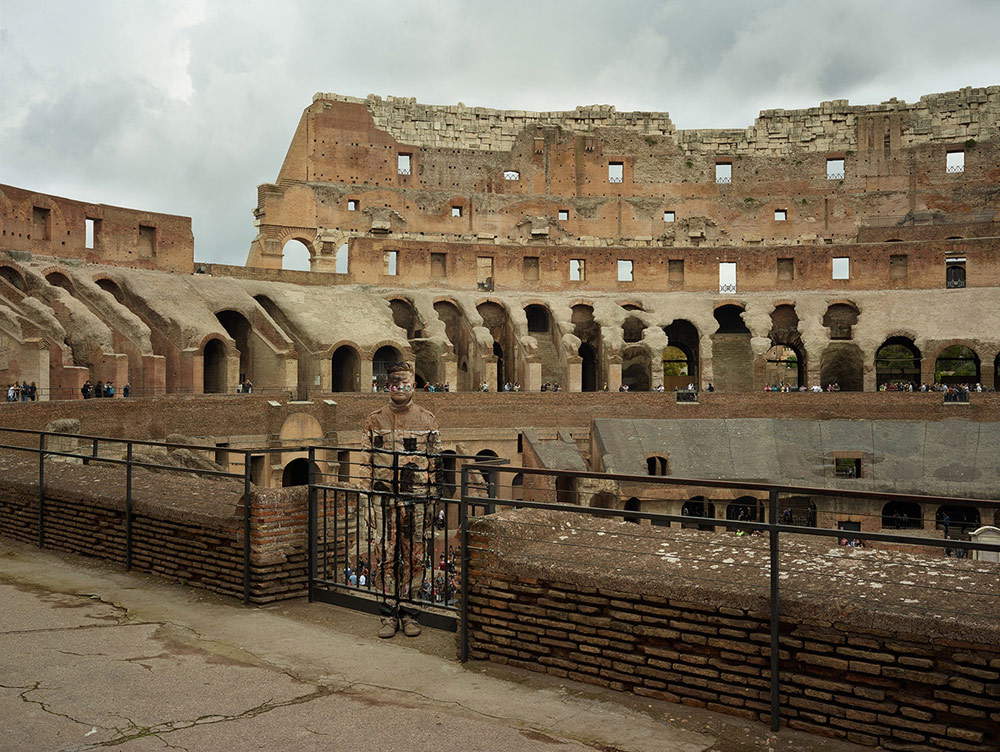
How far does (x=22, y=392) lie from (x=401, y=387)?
16.1 meters

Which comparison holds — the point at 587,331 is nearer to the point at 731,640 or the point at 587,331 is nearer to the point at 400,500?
the point at 400,500

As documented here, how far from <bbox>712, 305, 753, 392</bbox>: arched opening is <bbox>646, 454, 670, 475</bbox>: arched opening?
9931mm

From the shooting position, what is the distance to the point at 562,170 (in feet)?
141

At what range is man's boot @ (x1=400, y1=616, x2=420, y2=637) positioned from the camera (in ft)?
20.0

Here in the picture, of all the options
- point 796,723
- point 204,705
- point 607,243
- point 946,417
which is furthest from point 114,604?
point 607,243

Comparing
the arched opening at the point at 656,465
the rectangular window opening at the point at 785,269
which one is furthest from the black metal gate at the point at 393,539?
the rectangular window opening at the point at 785,269

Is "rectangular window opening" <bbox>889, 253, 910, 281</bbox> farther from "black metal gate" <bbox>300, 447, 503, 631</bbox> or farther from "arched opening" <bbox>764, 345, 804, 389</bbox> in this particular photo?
"black metal gate" <bbox>300, 447, 503, 631</bbox>

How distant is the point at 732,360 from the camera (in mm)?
34844

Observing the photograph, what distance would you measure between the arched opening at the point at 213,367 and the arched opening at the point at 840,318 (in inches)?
921

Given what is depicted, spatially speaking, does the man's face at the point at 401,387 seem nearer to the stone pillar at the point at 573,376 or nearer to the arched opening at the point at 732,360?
the stone pillar at the point at 573,376

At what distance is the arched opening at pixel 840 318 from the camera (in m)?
34.7

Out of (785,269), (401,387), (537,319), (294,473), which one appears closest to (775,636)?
(401,387)

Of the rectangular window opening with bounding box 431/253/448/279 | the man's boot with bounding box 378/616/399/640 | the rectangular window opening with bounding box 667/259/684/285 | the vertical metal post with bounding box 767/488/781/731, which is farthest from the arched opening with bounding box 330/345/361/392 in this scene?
the vertical metal post with bounding box 767/488/781/731

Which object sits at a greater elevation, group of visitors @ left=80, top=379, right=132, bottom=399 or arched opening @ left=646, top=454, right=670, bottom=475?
group of visitors @ left=80, top=379, right=132, bottom=399
